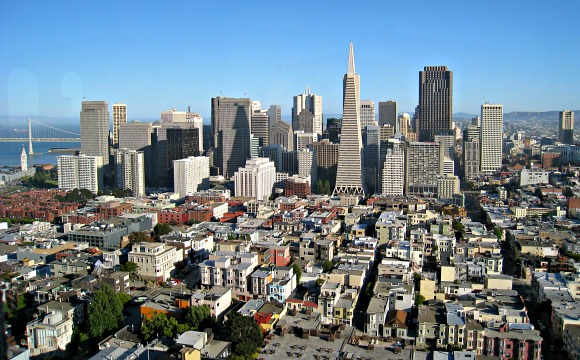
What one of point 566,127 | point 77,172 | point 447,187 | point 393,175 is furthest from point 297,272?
point 566,127

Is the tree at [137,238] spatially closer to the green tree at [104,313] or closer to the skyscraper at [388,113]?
the green tree at [104,313]

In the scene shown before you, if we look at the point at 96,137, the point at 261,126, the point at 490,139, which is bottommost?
the point at 490,139

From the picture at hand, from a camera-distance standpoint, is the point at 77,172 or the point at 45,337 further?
the point at 77,172

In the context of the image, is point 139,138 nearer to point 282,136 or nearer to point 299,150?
point 299,150

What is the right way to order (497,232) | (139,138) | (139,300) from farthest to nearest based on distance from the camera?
(139,138) < (497,232) < (139,300)

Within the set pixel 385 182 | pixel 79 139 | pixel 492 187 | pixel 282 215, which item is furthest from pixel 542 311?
pixel 79 139

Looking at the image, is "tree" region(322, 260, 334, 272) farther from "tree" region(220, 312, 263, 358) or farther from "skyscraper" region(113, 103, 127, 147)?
"skyscraper" region(113, 103, 127, 147)
